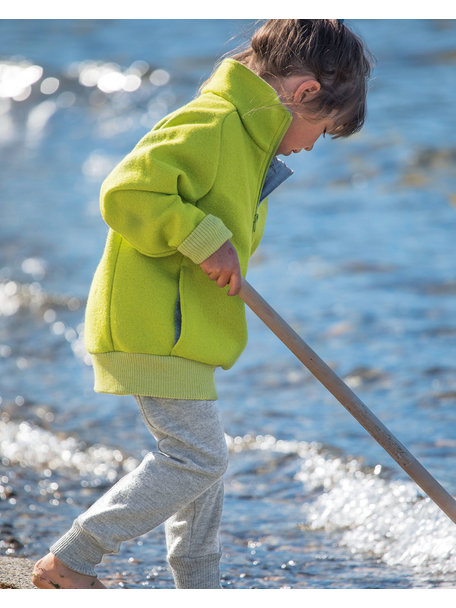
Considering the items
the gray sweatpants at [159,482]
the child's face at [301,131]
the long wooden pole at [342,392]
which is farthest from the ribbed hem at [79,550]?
the child's face at [301,131]

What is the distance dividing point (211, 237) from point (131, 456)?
1749mm

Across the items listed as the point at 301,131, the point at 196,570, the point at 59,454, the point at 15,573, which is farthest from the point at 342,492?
the point at 301,131

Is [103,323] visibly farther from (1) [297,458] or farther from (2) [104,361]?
(1) [297,458]

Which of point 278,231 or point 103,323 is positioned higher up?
point 103,323

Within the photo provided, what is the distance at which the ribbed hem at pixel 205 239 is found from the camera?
2045mm

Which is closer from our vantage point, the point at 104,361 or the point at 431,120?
the point at 104,361

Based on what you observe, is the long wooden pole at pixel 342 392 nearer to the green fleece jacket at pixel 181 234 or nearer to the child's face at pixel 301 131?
the green fleece jacket at pixel 181 234

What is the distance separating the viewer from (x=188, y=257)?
2121 mm

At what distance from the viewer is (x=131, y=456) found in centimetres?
358

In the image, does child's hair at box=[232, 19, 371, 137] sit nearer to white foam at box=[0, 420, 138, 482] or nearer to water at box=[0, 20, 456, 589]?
water at box=[0, 20, 456, 589]

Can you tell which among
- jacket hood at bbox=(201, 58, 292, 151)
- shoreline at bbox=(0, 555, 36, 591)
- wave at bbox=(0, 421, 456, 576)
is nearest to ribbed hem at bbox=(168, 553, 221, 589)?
shoreline at bbox=(0, 555, 36, 591)

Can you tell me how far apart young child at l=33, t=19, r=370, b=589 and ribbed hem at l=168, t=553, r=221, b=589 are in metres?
0.22

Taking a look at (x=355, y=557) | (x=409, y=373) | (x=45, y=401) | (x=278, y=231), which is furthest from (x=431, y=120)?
(x=355, y=557)

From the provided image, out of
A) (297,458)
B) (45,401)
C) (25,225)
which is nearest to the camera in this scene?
(297,458)
